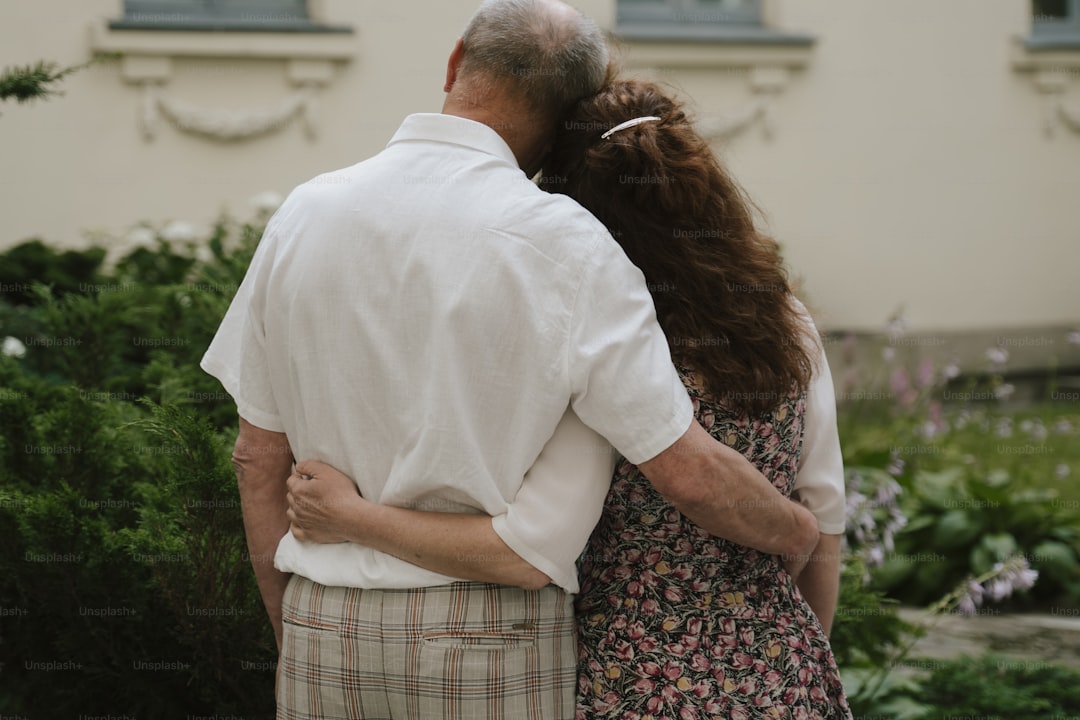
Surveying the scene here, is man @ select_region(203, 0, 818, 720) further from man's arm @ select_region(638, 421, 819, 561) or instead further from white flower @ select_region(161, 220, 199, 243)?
white flower @ select_region(161, 220, 199, 243)

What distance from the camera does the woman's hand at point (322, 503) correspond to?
1797 millimetres

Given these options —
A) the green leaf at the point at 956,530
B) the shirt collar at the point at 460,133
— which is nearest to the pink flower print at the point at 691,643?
the shirt collar at the point at 460,133

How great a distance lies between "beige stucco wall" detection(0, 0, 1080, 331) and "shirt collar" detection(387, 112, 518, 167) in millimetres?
5094

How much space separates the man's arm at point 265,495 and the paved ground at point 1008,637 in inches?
110

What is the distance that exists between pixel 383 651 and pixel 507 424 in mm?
395

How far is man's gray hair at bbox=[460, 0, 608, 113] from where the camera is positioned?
1801mm

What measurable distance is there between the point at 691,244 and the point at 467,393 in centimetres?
45

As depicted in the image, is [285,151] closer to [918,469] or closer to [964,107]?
[918,469]

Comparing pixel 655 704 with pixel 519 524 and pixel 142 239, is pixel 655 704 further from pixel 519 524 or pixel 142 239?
pixel 142 239

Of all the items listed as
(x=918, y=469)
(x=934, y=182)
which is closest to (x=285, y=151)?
(x=918, y=469)

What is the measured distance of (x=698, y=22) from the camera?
8.00 metres

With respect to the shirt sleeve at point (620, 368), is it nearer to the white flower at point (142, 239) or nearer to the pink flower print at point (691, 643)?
the pink flower print at point (691, 643)

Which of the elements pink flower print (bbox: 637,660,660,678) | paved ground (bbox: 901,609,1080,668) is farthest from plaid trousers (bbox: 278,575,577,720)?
paved ground (bbox: 901,609,1080,668)

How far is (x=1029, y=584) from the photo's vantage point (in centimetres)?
341
